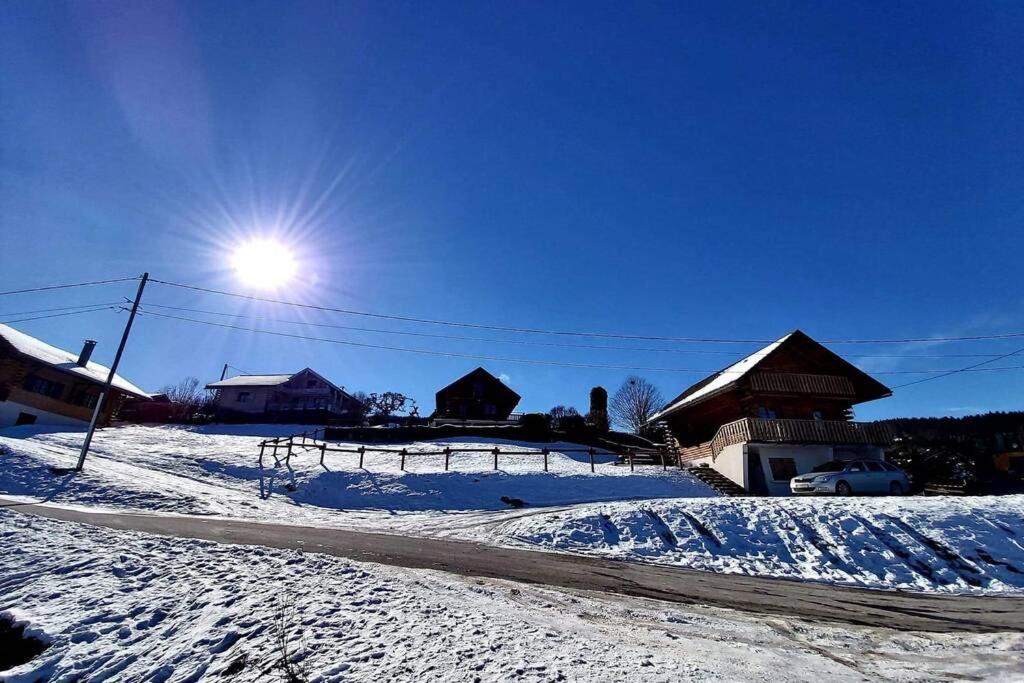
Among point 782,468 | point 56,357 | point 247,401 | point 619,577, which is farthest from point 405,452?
point 247,401

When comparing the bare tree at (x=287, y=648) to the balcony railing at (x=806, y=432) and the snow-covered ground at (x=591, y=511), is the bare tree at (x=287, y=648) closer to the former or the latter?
the snow-covered ground at (x=591, y=511)

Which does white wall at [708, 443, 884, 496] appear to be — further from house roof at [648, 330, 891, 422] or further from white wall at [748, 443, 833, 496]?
house roof at [648, 330, 891, 422]

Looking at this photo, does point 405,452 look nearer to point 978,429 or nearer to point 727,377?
point 727,377

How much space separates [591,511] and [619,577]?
585 centimetres

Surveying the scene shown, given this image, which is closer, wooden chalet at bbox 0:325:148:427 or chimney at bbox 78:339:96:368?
wooden chalet at bbox 0:325:148:427

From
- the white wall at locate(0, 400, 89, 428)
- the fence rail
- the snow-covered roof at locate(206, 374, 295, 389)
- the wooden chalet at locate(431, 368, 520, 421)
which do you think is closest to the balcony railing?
the fence rail

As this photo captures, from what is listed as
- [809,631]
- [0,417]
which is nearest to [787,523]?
[809,631]

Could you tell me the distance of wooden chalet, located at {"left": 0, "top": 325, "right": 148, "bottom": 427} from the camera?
3356 cm

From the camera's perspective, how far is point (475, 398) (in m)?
49.2

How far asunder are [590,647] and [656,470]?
23.3 meters

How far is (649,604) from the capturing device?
25.5 feet

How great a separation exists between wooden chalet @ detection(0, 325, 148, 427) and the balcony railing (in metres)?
49.7

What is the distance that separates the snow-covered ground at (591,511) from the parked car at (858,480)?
2751 mm

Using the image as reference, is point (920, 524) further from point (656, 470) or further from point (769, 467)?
point (656, 470)
